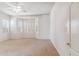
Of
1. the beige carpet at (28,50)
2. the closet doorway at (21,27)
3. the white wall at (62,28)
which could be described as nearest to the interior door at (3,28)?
the closet doorway at (21,27)

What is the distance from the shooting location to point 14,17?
12.8 m

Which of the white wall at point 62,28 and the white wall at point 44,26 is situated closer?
the white wall at point 62,28

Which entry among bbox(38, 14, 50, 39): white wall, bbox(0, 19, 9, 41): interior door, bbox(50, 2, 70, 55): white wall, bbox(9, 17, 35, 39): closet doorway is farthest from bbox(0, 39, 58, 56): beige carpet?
bbox(9, 17, 35, 39): closet doorway

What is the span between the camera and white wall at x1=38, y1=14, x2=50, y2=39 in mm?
12094

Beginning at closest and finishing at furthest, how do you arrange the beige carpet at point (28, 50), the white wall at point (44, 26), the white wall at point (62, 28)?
the white wall at point (62, 28) → the beige carpet at point (28, 50) → the white wall at point (44, 26)

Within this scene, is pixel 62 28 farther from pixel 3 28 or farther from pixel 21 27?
pixel 21 27

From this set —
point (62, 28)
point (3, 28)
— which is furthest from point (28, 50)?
point (3, 28)

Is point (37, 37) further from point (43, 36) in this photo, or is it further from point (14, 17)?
point (14, 17)

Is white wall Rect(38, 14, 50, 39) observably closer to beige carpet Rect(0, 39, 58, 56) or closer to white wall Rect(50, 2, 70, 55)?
beige carpet Rect(0, 39, 58, 56)

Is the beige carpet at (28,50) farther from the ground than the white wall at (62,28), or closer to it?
closer to it

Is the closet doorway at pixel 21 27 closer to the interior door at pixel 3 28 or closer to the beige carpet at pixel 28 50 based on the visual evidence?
the interior door at pixel 3 28

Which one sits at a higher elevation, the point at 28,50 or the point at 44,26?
the point at 44,26

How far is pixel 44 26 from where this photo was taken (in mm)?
12172

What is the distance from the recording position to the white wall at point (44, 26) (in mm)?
12094
